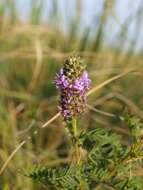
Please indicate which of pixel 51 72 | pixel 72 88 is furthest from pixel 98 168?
pixel 51 72

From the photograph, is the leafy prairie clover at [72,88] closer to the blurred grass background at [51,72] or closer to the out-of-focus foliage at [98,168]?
the out-of-focus foliage at [98,168]

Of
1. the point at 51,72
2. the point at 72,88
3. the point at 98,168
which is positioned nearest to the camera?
the point at 72,88

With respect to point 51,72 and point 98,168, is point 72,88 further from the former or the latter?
point 51,72

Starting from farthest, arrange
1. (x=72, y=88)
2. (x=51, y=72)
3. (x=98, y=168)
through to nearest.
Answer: (x=51, y=72), (x=98, y=168), (x=72, y=88)

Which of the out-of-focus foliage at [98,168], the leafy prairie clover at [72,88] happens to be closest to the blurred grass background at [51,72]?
the out-of-focus foliage at [98,168]

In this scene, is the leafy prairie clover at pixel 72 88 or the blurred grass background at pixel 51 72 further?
the blurred grass background at pixel 51 72

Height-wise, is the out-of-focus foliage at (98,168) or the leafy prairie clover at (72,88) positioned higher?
the leafy prairie clover at (72,88)

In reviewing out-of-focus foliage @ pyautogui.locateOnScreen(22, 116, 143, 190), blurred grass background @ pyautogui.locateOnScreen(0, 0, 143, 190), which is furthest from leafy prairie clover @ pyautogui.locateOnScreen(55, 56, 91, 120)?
blurred grass background @ pyautogui.locateOnScreen(0, 0, 143, 190)

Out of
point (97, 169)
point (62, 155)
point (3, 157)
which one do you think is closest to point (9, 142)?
point (3, 157)
